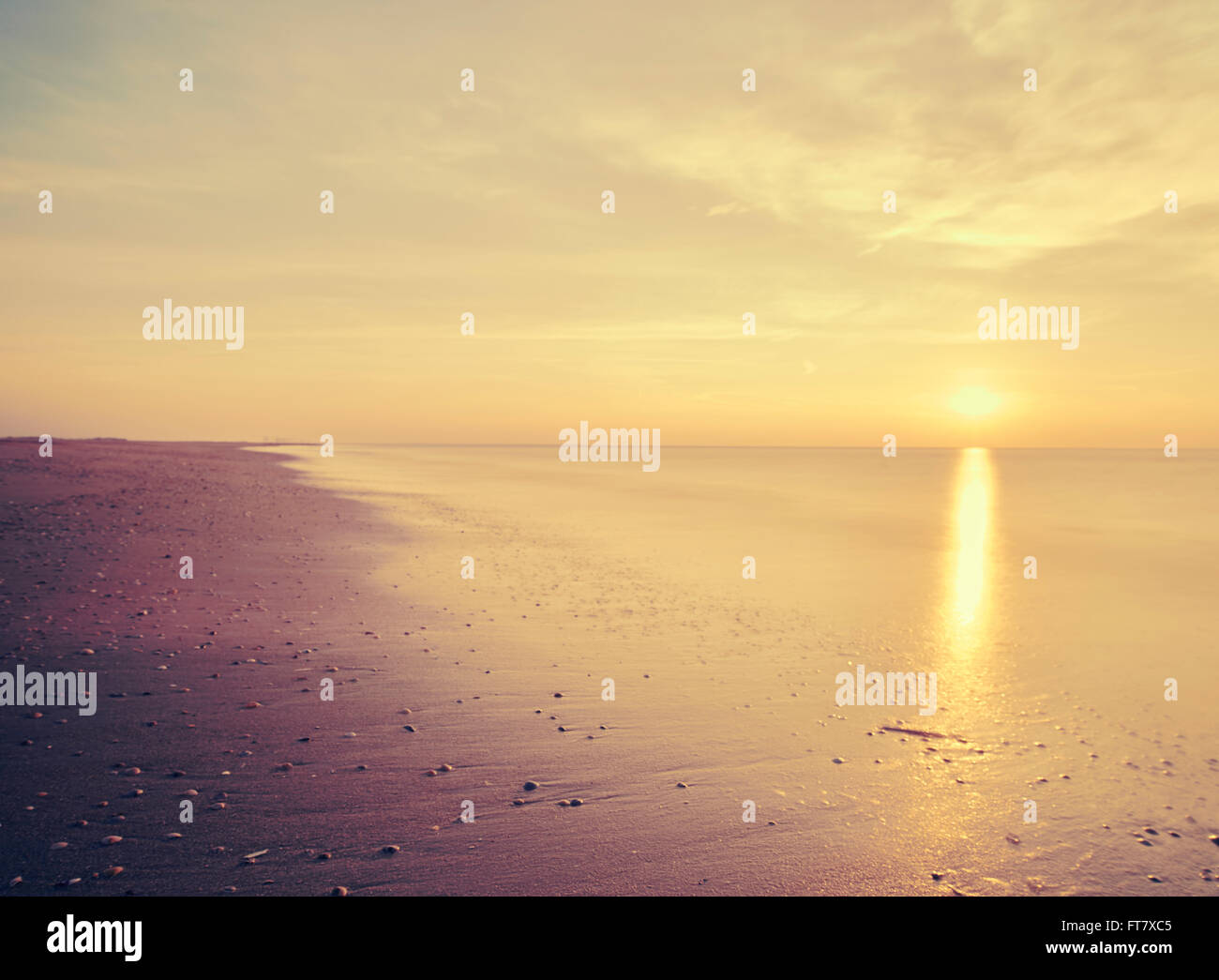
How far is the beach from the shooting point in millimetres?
6438

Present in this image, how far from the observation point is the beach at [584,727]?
21.1 feet

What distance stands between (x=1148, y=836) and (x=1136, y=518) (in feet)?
141

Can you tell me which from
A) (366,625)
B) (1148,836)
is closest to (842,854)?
(1148,836)

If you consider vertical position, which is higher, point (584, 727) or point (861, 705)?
point (584, 727)

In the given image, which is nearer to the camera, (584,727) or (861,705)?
(584,727)

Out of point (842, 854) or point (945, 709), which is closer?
point (842, 854)

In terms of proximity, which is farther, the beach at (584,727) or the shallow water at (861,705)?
the shallow water at (861,705)

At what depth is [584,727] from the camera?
9.68 meters

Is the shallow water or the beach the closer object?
the beach

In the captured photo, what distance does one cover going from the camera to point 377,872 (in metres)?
6.06
